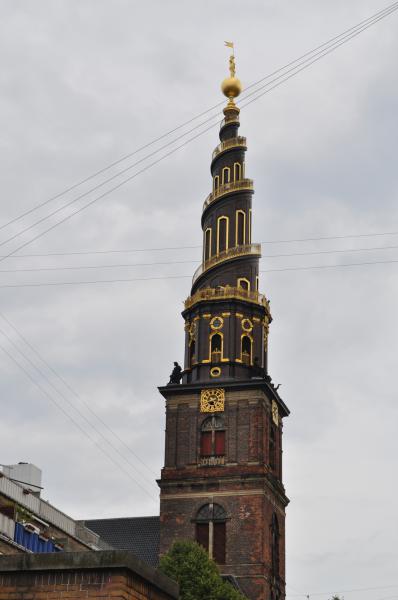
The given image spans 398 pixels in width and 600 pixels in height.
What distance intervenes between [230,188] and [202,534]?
26.0 m

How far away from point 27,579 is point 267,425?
62.7 m

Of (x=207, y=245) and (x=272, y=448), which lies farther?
(x=207, y=245)

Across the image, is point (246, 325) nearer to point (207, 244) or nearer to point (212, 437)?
point (207, 244)

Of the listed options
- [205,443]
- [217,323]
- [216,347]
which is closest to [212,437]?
[205,443]

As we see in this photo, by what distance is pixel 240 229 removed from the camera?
260 ft

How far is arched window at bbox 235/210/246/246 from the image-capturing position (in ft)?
259

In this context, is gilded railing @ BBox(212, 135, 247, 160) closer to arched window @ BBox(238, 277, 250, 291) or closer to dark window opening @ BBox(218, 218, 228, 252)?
dark window opening @ BBox(218, 218, 228, 252)

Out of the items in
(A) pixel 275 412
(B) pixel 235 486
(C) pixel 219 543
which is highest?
(A) pixel 275 412

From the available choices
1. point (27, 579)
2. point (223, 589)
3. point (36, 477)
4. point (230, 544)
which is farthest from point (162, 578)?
point (230, 544)

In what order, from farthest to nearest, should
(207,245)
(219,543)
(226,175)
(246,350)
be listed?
1. (226,175)
2. (207,245)
3. (246,350)
4. (219,543)

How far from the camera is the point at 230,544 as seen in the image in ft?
228

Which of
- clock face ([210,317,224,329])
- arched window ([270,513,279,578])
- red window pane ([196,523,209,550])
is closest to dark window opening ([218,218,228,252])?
clock face ([210,317,224,329])

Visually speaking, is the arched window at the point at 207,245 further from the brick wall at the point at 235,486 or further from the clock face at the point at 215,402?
the brick wall at the point at 235,486

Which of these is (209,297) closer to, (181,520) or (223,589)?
(181,520)
